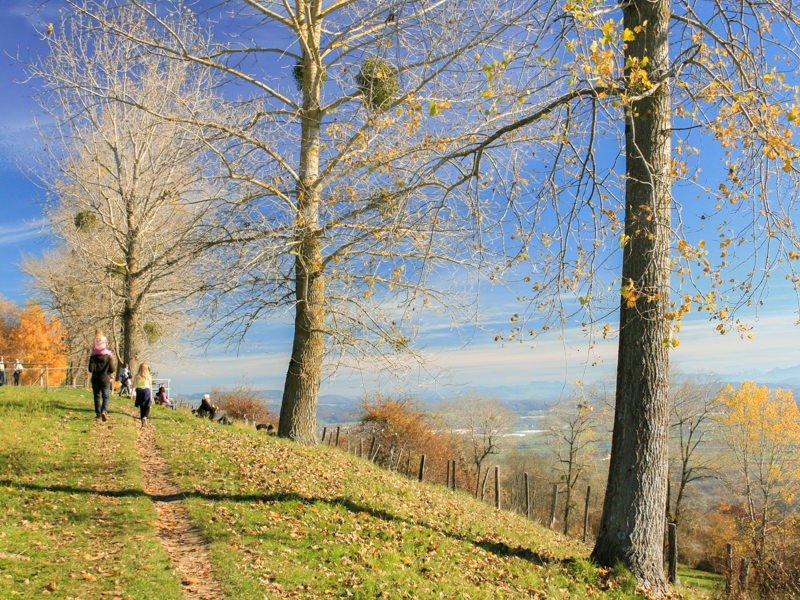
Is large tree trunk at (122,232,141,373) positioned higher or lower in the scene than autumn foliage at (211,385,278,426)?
higher

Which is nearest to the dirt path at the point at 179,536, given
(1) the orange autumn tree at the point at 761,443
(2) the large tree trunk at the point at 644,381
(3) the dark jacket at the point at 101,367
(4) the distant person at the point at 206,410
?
(3) the dark jacket at the point at 101,367

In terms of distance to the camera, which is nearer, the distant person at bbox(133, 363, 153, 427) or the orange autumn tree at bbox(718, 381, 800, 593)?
the distant person at bbox(133, 363, 153, 427)

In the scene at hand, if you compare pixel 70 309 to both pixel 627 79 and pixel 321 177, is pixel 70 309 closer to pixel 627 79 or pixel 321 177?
pixel 321 177

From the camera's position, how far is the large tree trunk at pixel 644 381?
777 cm

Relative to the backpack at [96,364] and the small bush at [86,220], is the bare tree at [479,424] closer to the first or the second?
the small bush at [86,220]

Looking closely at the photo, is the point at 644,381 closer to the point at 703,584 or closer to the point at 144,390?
the point at 144,390

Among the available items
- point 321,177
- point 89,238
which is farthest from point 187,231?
point 89,238

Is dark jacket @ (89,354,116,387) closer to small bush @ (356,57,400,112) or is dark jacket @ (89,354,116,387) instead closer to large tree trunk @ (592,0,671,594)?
small bush @ (356,57,400,112)

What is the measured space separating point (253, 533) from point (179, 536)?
951 mm

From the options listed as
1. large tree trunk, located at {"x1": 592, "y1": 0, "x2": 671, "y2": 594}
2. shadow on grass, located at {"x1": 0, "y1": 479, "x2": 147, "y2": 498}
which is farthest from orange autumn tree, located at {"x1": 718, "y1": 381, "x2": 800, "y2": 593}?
shadow on grass, located at {"x1": 0, "y1": 479, "x2": 147, "y2": 498}

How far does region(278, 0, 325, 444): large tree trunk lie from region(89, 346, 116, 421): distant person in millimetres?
4281

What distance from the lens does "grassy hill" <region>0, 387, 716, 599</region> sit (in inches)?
246

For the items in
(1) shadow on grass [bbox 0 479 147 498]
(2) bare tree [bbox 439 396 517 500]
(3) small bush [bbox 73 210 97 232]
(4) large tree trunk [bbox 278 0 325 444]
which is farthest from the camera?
(2) bare tree [bbox 439 396 517 500]

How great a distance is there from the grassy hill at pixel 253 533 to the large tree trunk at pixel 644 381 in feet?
1.91
